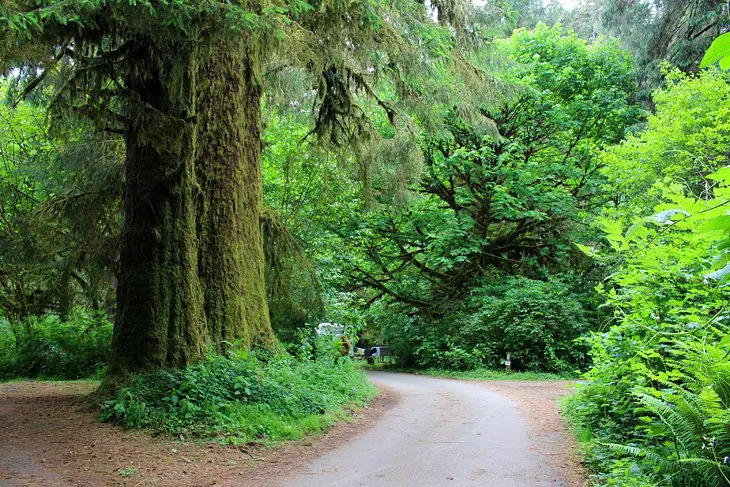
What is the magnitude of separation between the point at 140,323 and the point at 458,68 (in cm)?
874

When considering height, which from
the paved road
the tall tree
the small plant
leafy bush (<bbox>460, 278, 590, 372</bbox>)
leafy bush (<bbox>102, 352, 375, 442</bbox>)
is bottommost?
the small plant

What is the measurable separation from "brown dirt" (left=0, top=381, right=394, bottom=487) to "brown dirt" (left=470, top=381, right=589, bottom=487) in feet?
8.85

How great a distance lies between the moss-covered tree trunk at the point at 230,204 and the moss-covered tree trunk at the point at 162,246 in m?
0.71

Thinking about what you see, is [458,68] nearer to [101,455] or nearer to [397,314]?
[101,455]

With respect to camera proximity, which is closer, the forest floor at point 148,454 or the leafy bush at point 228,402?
the forest floor at point 148,454

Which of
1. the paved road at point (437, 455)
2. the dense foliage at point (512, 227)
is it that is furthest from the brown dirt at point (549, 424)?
the dense foliage at point (512, 227)

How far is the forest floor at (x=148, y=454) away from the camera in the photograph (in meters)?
6.07

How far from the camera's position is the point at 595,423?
7410 millimetres

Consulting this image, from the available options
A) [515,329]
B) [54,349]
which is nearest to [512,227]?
[515,329]

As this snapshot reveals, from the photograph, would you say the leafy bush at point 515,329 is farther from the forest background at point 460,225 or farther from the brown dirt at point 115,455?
the brown dirt at point 115,455

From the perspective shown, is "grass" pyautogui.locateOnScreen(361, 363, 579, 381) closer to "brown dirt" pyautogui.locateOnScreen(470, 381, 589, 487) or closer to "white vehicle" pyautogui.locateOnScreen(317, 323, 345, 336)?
"brown dirt" pyautogui.locateOnScreen(470, 381, 589, 487)

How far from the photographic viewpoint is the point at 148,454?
666cm

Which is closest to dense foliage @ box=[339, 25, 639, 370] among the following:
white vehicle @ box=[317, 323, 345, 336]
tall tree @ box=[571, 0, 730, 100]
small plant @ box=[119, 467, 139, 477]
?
tall tree @ box=[571, 0, 730, 100]

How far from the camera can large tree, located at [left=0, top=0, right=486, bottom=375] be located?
7.00m
